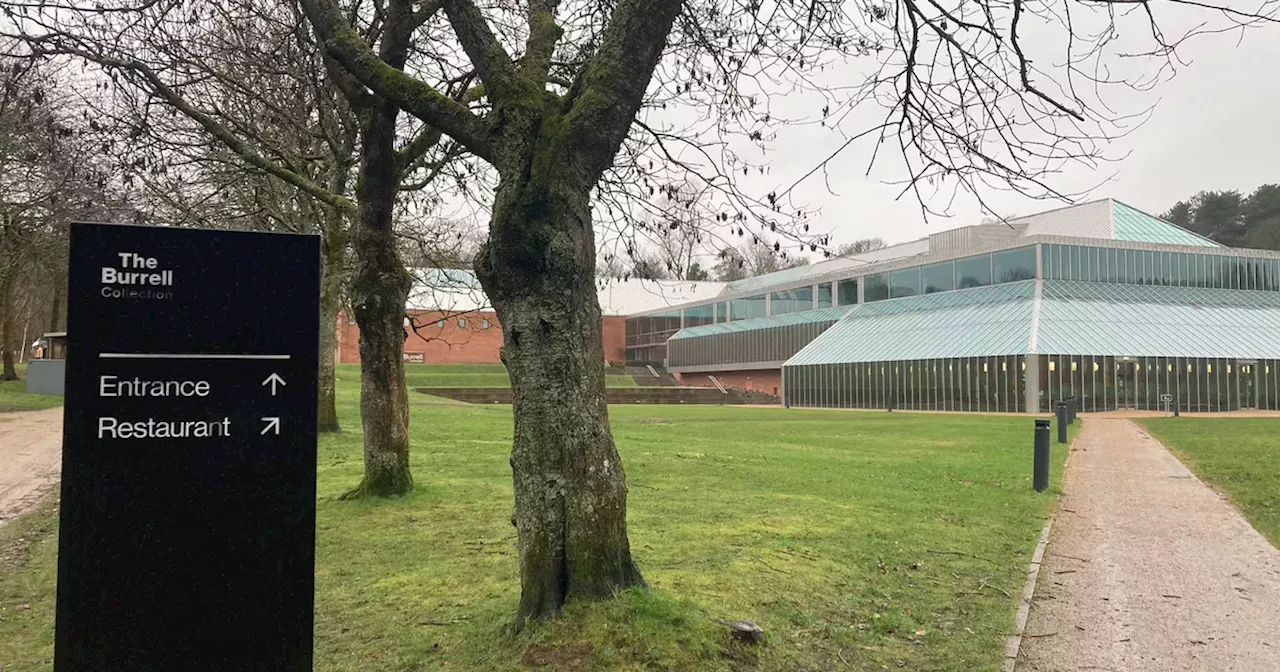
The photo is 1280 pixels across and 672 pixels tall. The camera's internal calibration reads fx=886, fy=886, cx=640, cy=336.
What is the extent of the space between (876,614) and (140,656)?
4.38 m

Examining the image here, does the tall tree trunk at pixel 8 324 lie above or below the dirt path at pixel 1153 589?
above

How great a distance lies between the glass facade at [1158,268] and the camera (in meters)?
43.7

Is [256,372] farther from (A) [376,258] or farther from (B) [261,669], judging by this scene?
(A) [376,258]

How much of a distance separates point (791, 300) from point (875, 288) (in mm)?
9355

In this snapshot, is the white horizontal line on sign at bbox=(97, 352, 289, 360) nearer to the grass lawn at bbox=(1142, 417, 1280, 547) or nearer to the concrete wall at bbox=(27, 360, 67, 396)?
the grass lawn at bbox=(1142, 417, 1280, 547)

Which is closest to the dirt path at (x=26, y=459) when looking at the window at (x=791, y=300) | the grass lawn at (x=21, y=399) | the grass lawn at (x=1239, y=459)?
the grass lawn at (x=21, y=399)

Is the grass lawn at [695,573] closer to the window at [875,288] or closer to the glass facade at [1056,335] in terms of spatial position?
the glass facade at [1056,335]

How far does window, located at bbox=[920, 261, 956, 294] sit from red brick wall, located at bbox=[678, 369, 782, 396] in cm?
1283

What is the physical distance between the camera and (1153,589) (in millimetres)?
6969

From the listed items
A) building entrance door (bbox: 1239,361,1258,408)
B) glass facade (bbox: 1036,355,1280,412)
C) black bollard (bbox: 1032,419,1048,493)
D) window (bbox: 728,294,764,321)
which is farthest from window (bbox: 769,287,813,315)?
black bollard (bbox: 1032,419,1048,493)

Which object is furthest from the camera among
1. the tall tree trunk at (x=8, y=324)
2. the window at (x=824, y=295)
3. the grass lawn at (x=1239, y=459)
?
the window at (x=824, y=295)

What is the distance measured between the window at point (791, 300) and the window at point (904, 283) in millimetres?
8522

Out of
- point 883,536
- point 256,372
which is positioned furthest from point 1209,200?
point 256,372

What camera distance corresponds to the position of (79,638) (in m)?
3.12
